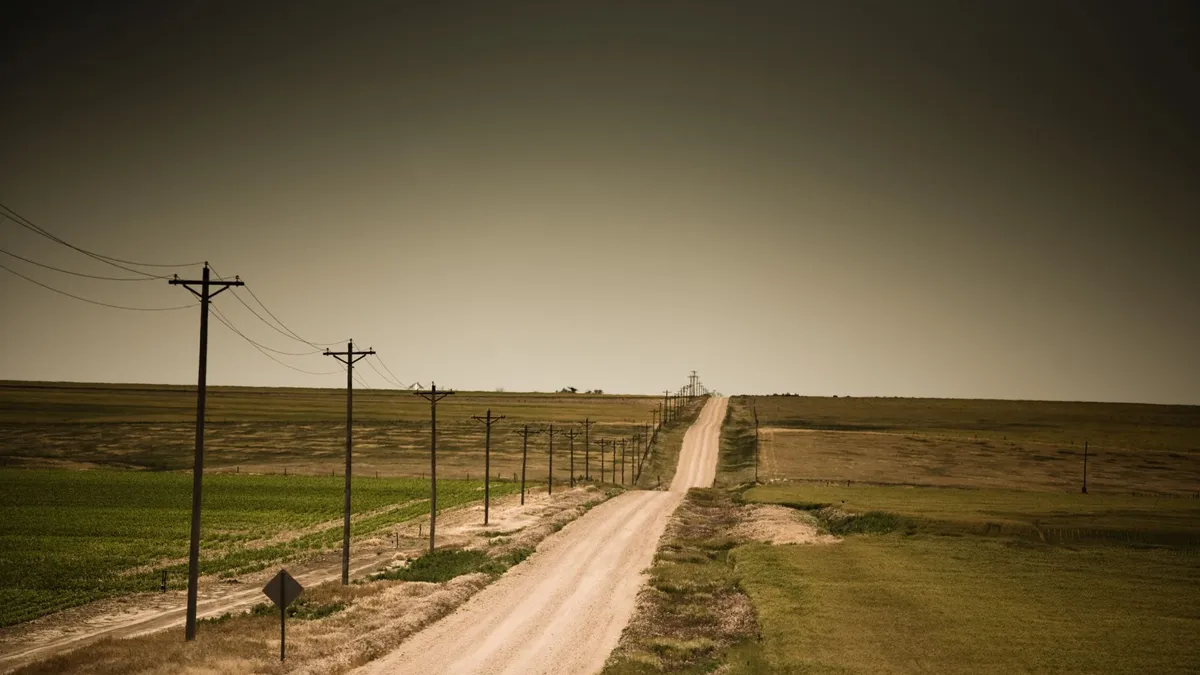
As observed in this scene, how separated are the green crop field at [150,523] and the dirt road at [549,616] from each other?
2017 cm

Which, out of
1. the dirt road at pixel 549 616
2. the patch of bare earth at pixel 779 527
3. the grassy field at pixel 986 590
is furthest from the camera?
the patch of bare earth at pixel 779 527

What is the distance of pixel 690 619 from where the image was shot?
3831cm

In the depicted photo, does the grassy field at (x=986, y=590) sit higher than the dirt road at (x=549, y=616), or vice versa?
the grassy field at (x=986, y=590)

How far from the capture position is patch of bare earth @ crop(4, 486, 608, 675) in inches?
1118

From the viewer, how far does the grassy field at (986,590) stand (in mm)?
29344

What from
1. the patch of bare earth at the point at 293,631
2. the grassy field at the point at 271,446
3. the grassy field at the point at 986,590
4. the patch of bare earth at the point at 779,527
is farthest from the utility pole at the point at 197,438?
the grassy field at the point at 271,446

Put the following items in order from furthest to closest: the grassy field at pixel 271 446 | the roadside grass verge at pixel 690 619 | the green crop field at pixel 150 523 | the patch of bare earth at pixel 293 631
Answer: the grassy field at pixel 271 446, the green crop field at pixel 150 523, the roadside grass verge at pixel 690 619, the patch of bare earth at pixel 293 631

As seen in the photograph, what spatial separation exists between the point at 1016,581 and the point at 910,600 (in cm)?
904

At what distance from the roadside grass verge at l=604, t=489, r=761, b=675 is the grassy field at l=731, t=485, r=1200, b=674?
3.82 feet

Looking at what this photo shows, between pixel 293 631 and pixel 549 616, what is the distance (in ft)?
39.9

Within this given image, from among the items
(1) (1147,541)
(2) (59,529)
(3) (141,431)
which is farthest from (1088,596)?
(3) (141,431)

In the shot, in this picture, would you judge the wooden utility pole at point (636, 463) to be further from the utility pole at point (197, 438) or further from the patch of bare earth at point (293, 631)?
the utility pole at point (197, 438)

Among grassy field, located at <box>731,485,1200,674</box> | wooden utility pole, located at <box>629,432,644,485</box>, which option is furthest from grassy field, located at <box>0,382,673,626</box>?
grassy field, located at <box>731,485,1200,674</box>

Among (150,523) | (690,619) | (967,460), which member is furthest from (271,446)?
(690,619)
